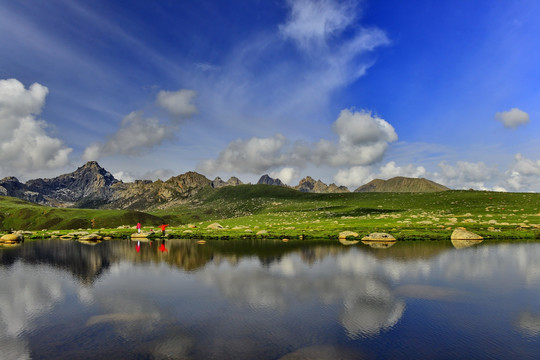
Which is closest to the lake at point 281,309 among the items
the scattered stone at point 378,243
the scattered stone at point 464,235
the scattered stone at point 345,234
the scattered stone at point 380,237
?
Result: the scattered stone at point 378,243

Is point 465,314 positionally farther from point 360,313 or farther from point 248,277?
point 248,277

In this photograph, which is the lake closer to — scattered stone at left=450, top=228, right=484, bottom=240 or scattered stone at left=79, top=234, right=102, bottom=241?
scattered stone at left=450, top=228, right=484, bottom=240

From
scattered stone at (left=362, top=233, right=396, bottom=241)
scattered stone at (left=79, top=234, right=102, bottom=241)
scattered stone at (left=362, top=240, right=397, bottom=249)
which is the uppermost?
scattered stone at (left=362, top=233, right=396, bottom=241)

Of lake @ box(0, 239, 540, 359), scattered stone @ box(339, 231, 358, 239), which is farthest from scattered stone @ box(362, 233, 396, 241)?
lake @ box(0, 239, 540, 359)

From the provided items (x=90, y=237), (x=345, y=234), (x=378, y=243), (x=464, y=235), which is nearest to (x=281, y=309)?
(x=378, y=243)

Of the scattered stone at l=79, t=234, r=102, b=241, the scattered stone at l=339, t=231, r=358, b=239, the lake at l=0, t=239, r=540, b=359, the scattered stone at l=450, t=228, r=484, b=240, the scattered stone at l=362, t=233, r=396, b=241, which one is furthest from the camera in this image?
the scattered stone at l=79, t=234, r=102, b=241

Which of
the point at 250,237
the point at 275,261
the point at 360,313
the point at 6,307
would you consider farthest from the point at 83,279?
the point at 250,237

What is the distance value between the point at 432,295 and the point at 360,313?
1176 cm

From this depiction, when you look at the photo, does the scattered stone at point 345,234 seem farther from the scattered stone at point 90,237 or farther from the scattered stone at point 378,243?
the scattered stone at point 90,237

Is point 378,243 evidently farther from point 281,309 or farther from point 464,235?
point 281,309

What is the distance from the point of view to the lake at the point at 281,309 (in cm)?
2314

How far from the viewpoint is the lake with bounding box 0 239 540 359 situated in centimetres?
2314

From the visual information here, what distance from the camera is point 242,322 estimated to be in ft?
92.6

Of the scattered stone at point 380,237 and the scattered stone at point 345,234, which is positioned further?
the scattered stone at point 345,234
